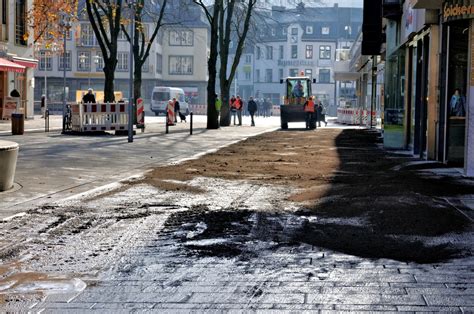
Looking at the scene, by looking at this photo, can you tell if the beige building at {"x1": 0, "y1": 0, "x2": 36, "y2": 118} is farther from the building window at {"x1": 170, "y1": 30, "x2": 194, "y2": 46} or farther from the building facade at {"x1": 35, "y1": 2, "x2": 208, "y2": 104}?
the building window at {"x1": 170, "y1": 30, "x2": 194, "y2": 46}

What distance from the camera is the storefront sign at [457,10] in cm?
1558

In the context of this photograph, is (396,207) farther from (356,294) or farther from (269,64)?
(269,64)

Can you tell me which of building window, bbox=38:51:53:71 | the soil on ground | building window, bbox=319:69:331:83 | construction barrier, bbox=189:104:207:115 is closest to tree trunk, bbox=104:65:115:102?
the soil on ground

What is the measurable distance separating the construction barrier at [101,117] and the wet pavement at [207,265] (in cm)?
2261

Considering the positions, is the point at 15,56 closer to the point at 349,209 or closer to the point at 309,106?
the point at 309,106

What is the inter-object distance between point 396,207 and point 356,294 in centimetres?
441

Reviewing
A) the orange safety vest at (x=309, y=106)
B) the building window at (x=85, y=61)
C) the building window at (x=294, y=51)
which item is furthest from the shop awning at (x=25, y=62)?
the building window at (x=294, y=51)

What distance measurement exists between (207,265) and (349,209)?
356 cm

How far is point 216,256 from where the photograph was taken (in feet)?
25.1

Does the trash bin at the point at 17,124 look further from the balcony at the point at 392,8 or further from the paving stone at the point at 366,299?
the paving stone at the point at 366,299

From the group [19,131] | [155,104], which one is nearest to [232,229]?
[19,131]

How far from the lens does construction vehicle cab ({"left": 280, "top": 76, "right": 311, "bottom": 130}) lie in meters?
46.6

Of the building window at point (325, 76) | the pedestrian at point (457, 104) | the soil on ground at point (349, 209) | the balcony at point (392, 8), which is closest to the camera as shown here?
the soil on ground at point (349, 209)

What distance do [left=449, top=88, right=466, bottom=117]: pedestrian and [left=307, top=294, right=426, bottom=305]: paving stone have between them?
39.1 ft
